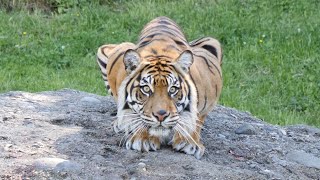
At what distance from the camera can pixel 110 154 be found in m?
5.71

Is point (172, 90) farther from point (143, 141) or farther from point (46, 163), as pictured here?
point (46, 163)

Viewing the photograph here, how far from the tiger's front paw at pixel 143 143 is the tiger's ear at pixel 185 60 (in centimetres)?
55

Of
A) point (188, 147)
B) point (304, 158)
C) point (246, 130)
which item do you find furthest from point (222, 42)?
point (188, 147)

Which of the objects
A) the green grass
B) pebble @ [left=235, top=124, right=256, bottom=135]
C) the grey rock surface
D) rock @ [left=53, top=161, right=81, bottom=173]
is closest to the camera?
rock @ [left=53, top=161, right=81, bottom=173]

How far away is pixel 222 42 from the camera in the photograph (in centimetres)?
1124

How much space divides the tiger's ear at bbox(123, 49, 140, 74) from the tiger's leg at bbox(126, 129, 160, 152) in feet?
1.46

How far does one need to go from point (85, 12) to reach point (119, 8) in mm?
586

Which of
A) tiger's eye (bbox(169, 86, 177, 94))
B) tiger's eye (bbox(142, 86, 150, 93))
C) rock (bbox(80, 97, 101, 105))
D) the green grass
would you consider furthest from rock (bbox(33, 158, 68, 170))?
the green grass

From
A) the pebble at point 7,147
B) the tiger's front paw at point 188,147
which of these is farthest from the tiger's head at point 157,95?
the pebble at point 7,147

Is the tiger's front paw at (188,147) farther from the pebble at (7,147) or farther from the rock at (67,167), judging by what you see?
the pebble at (7,147)

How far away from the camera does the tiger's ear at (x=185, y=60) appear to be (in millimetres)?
5586

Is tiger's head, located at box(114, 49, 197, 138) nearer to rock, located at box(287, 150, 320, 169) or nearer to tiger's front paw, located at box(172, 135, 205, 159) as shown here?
tiger's front paw, located at box(172, 135, 205, 159)

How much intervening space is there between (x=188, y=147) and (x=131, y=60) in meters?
0.76

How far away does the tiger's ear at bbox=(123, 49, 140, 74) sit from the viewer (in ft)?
18.2
